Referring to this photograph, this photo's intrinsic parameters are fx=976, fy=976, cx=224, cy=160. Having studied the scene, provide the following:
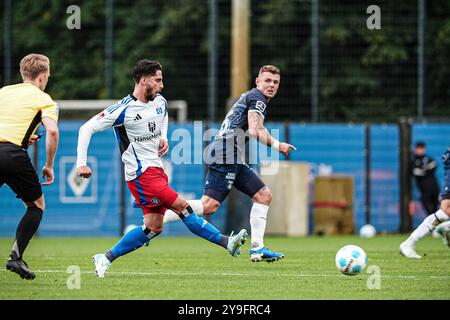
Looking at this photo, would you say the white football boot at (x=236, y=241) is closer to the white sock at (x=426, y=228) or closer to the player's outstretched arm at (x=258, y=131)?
the player's outstretched arm at (x=258, y=131)

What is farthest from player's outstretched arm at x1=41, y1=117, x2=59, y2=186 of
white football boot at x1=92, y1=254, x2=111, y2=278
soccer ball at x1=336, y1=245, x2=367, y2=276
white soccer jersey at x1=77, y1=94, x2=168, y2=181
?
soccer ball at x1=336, y1=245, x2=367, y2=276

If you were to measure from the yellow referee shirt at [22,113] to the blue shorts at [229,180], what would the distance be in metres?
2.82

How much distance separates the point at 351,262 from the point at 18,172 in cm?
336

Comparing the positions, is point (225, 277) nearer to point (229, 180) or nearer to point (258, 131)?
point (229, 180)

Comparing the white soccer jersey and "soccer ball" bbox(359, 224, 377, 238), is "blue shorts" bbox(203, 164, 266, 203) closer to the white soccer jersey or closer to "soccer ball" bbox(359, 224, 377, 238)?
the white soccer jersey

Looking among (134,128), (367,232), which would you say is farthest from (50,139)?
(367,232)

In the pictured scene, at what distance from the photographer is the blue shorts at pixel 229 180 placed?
38.1 ft

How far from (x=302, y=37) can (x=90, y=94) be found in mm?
6100

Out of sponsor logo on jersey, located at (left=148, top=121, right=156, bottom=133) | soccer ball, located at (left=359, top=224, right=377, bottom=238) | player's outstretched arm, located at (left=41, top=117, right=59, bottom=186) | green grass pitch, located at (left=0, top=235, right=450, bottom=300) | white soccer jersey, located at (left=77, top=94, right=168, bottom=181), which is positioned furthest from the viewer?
soccer ball, located at (left=359, top=224, right=377, bottom=238)

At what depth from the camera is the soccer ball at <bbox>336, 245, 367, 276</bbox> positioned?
966 centimetres

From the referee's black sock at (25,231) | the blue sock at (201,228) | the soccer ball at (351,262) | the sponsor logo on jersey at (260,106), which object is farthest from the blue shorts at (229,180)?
the referee's black sock at (25,231)

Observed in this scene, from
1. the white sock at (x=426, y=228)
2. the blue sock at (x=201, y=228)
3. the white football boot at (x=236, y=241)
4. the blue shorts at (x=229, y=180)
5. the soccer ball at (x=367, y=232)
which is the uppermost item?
the blue shorts at (x=229, y=180)

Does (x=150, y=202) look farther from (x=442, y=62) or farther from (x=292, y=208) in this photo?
(x=442, y=62)

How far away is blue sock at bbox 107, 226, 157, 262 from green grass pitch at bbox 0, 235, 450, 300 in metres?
0.23
